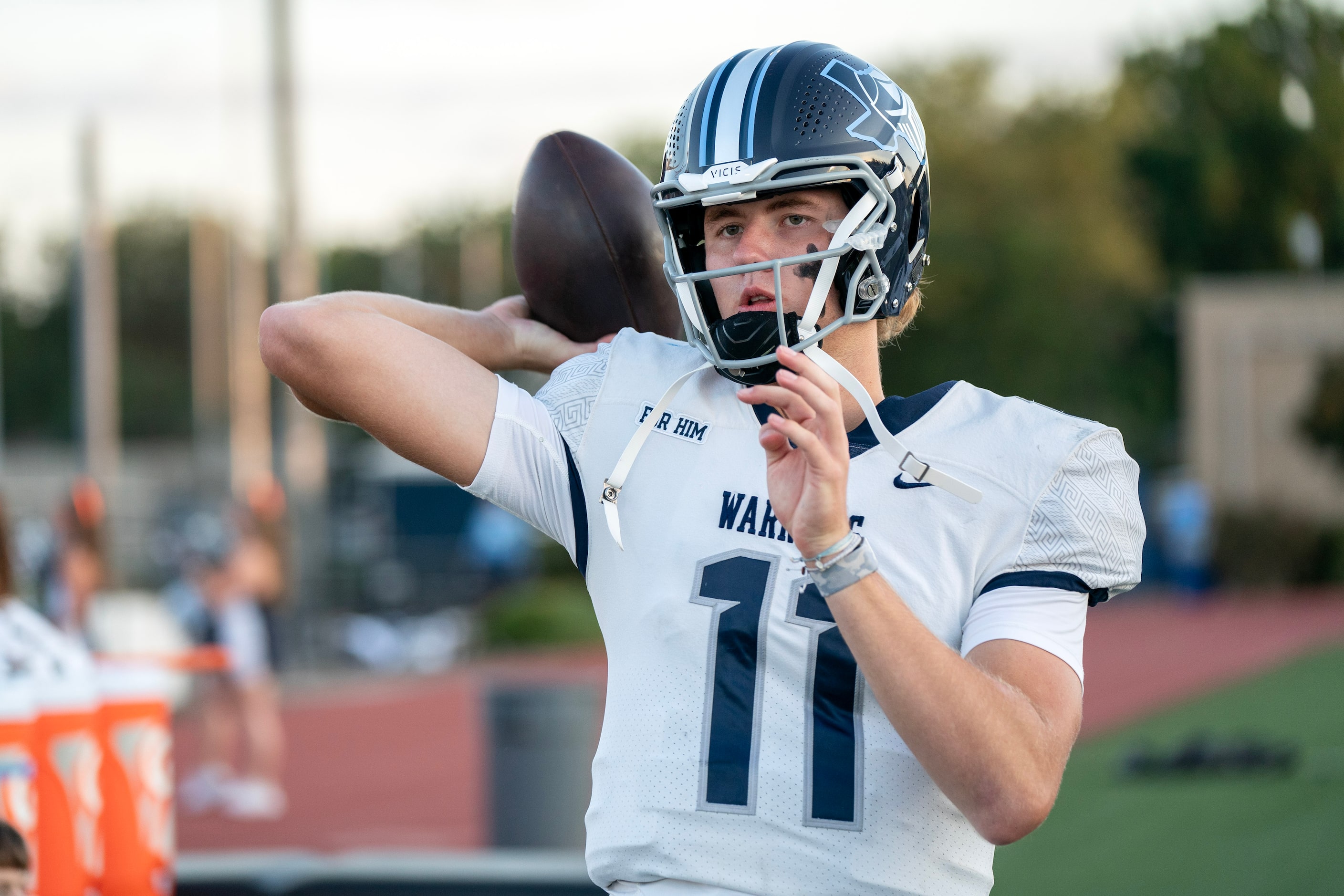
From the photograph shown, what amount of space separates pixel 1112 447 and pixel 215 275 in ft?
165

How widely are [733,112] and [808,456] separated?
0.66 meters

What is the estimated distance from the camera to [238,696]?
9.89 metres

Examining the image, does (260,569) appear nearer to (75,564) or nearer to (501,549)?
(75,564)

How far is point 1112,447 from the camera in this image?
2262 mm

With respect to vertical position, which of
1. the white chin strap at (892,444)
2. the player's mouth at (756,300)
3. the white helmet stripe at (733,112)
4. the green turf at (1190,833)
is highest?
the white helmet stripe at (733,112)

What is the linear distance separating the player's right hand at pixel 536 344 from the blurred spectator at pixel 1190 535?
2158 cm

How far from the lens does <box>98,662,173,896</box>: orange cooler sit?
542cm

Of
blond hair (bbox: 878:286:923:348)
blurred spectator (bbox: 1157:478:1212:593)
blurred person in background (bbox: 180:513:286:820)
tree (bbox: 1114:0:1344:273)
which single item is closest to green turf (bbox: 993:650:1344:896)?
blurred person in background (bbox: 180:513:286:820)

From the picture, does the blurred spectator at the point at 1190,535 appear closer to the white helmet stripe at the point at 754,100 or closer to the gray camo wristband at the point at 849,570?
the white helmet stripe at the point at 754,100

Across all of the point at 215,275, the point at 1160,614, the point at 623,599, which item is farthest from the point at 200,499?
the point at 623,599

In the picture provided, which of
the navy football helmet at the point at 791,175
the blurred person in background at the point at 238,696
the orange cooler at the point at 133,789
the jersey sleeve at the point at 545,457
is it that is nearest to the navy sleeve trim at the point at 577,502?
the jersey sleeve at the point at 545,457

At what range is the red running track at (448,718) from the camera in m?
9.37

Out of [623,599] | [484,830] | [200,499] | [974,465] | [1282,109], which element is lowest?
[200,499]

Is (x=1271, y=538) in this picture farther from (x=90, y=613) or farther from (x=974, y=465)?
(x=974, y=465)
